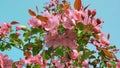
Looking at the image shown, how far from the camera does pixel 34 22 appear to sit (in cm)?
262

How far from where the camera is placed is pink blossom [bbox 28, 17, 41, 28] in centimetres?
259

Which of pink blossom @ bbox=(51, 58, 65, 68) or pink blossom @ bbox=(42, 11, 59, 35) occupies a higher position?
pink blossom @ bbox=(42, 11, 59, 35)

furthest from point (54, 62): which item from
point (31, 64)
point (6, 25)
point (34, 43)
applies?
point (6, 25)

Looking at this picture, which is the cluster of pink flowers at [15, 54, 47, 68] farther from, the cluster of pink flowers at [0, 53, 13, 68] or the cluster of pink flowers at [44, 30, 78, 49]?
the cluster of pink flowers at [44, 30, 78, 49]

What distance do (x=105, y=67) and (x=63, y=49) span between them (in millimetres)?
796

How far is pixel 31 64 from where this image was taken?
3.20m

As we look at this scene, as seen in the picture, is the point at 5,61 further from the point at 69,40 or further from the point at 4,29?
the point at 4,29

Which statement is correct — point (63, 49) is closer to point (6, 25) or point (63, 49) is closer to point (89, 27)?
point (89, 27)

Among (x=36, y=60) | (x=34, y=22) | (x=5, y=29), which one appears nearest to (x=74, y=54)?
(x=36, y=60)

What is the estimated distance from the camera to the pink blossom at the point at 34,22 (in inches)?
102

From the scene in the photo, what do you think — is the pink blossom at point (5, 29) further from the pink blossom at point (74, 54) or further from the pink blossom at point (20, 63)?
the pink blossom at point (74, 54)

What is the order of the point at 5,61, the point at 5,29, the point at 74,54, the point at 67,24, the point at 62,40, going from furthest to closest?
the point at 5,29, the point at 74,54, the point at 5,61, the point at 62,40, the point at 67,24

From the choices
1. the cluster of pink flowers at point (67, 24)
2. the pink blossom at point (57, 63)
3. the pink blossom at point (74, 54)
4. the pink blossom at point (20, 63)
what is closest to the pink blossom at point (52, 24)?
the cluster of pink flowers at point (67, 24)

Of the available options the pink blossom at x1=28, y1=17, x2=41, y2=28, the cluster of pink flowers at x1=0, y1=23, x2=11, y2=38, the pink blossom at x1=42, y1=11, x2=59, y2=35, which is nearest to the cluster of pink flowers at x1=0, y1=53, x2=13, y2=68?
the pink blossom at x1=28, y1=17, x2=41, y2=28
